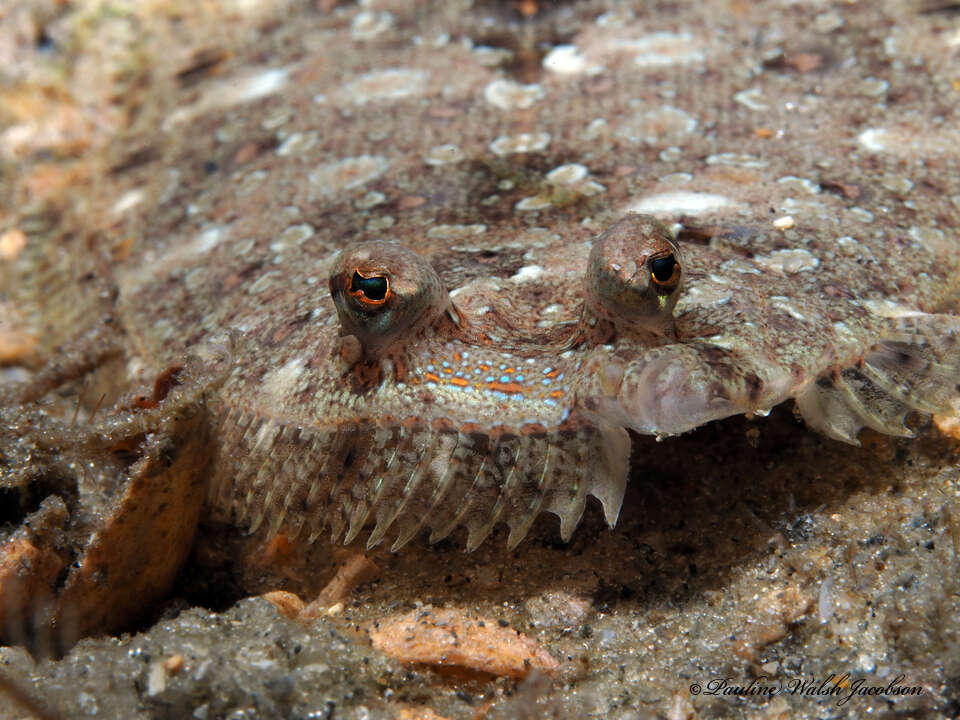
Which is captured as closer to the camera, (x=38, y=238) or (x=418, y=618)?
(x=418, y=618)

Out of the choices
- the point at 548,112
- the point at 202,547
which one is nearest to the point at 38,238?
the point at 202,547

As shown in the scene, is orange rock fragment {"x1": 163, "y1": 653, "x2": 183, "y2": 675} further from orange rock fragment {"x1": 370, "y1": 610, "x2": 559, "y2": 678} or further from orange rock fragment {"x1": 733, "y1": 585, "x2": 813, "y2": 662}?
orange rock fragment {"x1": 733, "y1": 585, "x2": 813, "y2": 662}

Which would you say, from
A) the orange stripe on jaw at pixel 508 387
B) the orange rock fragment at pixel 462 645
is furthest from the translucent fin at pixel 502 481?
the orange rock fragment at pixel 462 645

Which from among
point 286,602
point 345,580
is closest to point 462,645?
point 345,580

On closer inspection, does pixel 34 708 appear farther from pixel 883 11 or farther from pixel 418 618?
pixel 883 11

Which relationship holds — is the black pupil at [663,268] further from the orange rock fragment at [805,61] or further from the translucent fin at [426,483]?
the orange rock fragment at [805,61]

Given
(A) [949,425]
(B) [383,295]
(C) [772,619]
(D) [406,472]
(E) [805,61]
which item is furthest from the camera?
(E) [805,61]

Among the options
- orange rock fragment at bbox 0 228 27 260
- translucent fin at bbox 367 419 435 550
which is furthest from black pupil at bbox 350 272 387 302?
orange rock fragment at bbox 0 228 27 260

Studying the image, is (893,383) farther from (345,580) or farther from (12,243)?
(12,243)
